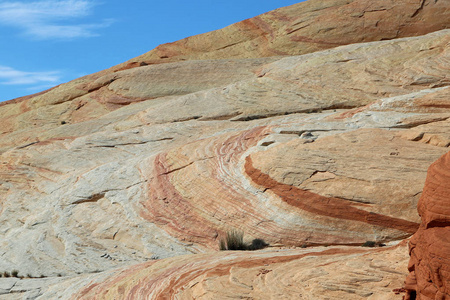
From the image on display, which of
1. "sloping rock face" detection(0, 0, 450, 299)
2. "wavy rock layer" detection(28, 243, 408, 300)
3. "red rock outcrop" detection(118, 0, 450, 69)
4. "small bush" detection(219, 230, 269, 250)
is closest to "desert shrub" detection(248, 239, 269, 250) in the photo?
"small bush" detection(219, 230, 269, 250)

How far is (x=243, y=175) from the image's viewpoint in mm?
15289

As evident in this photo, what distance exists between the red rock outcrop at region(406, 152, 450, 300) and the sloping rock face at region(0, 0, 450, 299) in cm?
65

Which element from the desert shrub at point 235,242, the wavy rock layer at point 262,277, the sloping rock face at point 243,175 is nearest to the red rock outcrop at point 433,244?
the wavy rock layer at point 262,277

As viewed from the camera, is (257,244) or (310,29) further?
(310,29)

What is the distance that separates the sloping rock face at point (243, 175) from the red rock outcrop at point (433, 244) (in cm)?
65

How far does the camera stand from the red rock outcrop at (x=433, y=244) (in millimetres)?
7309

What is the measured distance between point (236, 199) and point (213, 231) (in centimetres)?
103

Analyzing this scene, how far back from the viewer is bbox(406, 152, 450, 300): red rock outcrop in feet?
24.0

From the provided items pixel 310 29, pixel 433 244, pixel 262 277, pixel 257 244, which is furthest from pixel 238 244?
pixel 310 29

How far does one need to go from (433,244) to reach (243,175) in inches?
317

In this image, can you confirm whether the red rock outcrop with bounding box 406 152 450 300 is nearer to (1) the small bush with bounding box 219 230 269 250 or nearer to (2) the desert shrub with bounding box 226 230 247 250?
(1) the small bush with bounding box 219 230 269 250

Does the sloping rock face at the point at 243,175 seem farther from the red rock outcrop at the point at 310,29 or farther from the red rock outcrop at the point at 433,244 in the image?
the red rock outcrop at the point at 310,29

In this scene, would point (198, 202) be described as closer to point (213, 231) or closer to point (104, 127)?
point (213, 231)

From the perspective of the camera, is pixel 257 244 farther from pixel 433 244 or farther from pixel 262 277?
pixel 433 244
